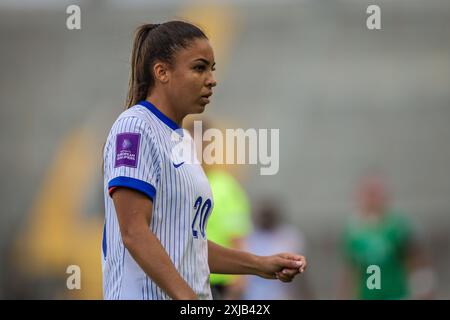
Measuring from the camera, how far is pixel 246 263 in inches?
136

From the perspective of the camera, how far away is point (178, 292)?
285cm

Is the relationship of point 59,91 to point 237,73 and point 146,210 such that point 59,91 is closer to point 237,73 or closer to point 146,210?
point 237,73

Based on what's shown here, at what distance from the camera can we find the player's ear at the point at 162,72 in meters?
3.15

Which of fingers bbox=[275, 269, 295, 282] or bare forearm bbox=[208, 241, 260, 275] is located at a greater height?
bare forearm bbox=[208, 241, 260, 275]

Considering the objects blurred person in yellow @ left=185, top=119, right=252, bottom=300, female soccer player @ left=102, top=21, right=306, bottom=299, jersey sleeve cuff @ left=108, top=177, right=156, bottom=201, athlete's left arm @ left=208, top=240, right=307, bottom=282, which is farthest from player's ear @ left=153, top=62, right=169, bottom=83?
Result: blurred person in yellow @ left=185, top=119, right=252, bottom=300

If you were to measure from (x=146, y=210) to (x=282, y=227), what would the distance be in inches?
250

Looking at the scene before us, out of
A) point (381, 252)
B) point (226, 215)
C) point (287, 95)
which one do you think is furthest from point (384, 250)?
point (287, 95)

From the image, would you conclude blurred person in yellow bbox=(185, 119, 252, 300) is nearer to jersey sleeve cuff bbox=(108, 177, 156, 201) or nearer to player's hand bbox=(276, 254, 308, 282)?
player's hand bbox=(276, 254, 308, 282)

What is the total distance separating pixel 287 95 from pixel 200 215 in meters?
10.6

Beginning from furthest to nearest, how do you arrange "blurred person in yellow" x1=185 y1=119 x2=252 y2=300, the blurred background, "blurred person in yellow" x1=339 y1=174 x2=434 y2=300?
the blurred background < "blurred person in yellow" x1=339 y1=174 x2=434 y2=300 < "blurred person in yellow" x1=185 y1=119 x2=252 y2=300

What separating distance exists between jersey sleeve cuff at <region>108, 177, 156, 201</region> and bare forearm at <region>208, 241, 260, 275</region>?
1.99ft

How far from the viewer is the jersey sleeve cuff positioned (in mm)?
2898

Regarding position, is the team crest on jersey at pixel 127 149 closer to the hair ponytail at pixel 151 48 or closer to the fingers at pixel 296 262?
the hair ponytail at pixel 151 48

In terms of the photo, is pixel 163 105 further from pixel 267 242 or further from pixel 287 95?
pixel 287 95
